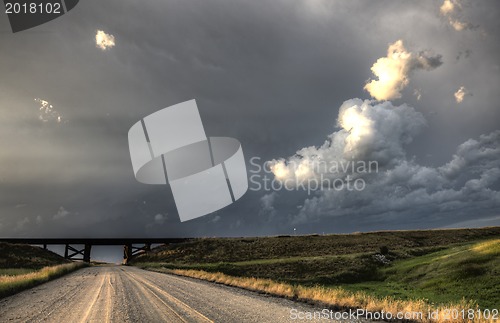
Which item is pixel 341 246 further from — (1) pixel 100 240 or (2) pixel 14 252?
(2) pixel 14 252

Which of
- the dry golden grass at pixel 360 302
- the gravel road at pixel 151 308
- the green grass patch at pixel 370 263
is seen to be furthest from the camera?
the green grass patch at pixel 370 263

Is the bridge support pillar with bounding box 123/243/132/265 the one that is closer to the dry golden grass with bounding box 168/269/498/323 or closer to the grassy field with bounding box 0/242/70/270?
the grassy field with bounding box 0/242/70/270

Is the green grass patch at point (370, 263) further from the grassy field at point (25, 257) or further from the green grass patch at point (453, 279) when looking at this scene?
the grassy field at point (25, 257)

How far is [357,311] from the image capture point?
12.7m

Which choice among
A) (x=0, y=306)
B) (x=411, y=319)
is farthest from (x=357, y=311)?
(x=0, y=306)

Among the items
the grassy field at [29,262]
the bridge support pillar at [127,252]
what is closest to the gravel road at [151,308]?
the grassy field at [29,262]

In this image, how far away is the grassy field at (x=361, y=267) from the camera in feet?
73.7

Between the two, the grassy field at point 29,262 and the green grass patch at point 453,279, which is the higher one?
the grassy field at point 29,262

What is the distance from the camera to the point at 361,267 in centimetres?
4581

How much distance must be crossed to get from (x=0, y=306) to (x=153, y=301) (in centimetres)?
754

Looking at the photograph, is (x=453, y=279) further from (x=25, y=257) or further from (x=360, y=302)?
(x=25, y=257)

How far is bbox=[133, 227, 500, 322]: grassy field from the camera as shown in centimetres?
2245

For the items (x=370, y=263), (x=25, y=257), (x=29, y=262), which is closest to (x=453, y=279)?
(x=370, y=263)

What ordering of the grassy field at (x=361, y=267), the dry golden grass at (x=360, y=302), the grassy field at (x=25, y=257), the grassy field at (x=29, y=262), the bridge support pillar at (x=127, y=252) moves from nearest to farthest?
1. the dry golden grass at (x=360, y=302)
2. the grassy field at (x=361, y=267)
3. the grassy field at (x=29, y=262)
4. the grassy field at (x=25, y=257)
5. the bridge support pillar at (x=127, y=252)
